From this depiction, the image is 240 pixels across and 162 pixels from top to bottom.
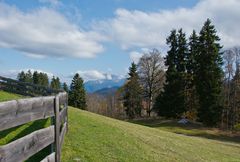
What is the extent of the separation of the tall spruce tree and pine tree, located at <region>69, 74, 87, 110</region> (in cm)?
3486

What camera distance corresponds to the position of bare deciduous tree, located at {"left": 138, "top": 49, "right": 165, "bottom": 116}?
63625 mm

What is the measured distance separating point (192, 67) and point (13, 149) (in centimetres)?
5133

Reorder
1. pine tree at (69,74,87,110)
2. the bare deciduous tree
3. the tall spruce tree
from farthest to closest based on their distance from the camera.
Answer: pine tree at (69,74,87,110) → the bare deciduous tree → the tall spruce tree

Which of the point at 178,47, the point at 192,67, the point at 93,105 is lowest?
the point at 93,105

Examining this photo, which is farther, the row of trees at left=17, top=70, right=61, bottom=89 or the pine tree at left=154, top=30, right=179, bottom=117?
the row of trees at left=17, top=70, right=61, bottom=89

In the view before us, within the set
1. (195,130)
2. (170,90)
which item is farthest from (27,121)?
(170,90)

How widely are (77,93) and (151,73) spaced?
22303 mm

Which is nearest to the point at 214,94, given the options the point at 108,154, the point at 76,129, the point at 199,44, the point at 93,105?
the point at 199,44

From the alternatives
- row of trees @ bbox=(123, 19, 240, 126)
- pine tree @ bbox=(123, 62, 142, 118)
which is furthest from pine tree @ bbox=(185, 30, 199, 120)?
pine tree @ bbox=(123, 62, 142, 118)

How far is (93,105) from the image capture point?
153625 mm

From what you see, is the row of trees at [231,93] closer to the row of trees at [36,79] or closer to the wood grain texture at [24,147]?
the wood grain texture at [24,147]

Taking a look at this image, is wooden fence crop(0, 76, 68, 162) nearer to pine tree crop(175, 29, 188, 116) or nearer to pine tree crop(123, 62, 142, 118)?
pine tree crop(175, 29, 188, 116)

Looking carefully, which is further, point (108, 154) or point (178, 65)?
point (178, 65)

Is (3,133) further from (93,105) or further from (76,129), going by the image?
(93,105)
